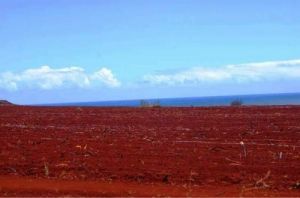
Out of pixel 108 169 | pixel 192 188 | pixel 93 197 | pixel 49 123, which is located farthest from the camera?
pixel 49 123

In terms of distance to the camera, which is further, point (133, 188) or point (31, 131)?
point (31, 131)

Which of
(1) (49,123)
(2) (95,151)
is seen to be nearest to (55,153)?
(2) (95,151)

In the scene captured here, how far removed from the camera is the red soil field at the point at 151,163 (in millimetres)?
11633

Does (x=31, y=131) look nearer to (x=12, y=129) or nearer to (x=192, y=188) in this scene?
(x=12, y=129)

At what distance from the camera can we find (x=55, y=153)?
15477mm

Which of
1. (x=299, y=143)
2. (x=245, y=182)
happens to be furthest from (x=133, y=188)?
(x=299, y=143)

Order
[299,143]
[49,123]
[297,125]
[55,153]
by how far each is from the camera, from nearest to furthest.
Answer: [55,153], [299,143], [297,125], [49,123]

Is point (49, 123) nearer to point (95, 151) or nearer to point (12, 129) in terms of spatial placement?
point (12, 129)

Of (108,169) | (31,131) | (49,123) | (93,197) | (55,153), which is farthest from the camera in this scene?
(49,123)

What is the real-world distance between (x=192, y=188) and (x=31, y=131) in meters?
11.4

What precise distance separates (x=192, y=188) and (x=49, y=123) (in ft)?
51.4

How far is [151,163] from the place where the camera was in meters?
13.9

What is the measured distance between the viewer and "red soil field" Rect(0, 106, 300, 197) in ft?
38.2

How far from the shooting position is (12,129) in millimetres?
22562
